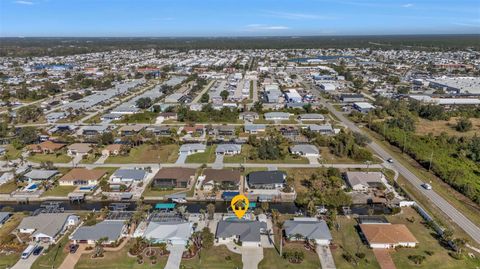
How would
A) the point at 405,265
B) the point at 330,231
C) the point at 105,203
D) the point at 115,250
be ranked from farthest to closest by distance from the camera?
the point at 105,203, the point at 330,231, the point at 115,250, the point at 405,265

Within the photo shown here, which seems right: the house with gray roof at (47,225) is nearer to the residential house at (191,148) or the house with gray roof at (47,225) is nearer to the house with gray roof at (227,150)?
the residential house at (191,148)

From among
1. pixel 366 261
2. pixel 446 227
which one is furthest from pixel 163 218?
pixel 446 227

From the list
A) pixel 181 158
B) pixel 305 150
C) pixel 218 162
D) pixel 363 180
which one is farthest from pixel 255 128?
pixel 363 180

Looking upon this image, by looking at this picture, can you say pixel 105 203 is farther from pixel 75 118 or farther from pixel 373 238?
pixel 75 118

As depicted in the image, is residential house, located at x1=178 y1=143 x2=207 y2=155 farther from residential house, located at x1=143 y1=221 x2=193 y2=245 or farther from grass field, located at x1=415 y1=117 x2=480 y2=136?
grass field, located at x1=415 y1=117 x2=480 y2=136

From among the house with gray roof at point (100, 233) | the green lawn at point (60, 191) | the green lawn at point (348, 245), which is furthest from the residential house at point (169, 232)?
the green lawn at point (60, 191)
